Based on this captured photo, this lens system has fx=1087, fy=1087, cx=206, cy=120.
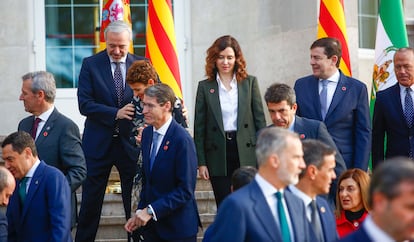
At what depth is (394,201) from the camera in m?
4.09

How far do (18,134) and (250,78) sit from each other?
227 centimetres

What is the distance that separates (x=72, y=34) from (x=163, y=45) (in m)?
2.56

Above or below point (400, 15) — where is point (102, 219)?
below

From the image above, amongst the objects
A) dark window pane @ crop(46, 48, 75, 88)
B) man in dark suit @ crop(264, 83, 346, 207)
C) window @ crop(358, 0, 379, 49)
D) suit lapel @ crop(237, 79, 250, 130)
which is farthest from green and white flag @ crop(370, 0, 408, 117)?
dark window pane @ crop(46, 48, 75, 88)

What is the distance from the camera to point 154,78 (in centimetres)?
816

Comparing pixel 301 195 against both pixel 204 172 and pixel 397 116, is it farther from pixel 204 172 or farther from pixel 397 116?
pixel 397 116

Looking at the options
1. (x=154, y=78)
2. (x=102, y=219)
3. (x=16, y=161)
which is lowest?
(x=102, y=219)

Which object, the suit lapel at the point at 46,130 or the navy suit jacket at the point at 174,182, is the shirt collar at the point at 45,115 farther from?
the navy suit jacket at the point at 174,182

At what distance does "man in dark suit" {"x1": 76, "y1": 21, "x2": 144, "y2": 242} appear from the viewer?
864 centimetres

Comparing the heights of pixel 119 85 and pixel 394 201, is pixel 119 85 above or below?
above

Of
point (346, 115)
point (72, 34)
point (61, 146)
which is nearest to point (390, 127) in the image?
point (346, 115)

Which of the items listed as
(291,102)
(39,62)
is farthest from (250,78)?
(39,62)

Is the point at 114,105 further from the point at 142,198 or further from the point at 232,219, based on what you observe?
the point at 232,219

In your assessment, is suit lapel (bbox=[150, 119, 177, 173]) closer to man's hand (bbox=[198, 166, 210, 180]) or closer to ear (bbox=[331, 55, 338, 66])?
man's hand (bbox=[198, 166, 210, 180])
